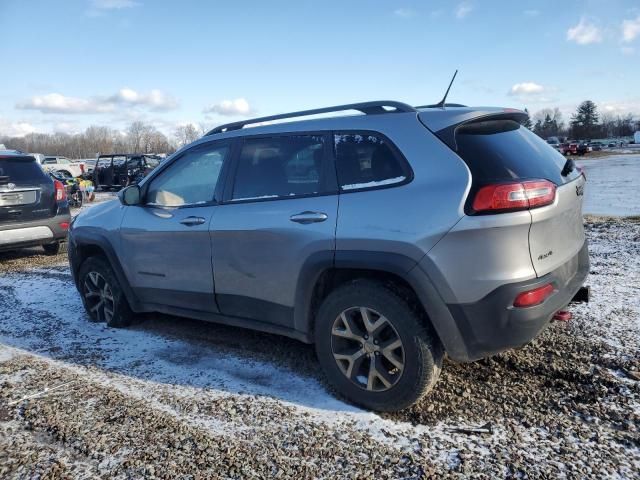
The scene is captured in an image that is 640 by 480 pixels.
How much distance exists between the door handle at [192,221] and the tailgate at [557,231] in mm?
2355

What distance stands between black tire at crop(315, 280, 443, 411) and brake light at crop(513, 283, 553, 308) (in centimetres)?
53

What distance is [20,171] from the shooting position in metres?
7.55

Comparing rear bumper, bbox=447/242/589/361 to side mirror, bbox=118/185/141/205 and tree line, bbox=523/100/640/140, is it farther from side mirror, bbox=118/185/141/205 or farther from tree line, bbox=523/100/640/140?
tree line, bbox=523/100/640/140

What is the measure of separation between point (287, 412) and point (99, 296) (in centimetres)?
267

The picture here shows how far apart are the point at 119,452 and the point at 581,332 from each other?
3.47 meters

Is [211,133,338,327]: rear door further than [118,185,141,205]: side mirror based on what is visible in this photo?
No

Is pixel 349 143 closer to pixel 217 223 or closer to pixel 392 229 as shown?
pixel 392 229

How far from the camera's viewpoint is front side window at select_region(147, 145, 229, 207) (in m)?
3.88

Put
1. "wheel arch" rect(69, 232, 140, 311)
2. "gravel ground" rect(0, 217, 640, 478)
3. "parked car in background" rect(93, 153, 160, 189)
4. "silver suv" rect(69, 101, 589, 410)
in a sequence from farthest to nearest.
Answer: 1. "parked car in background" rect(93, 153, 160, 189)
2. "wheel arch" rect(69, 232, 140, 311)
3. "silver suv" rect(69, 101, 589, 410)
4. "gravel ground" rect(0, 217, 640, 478)

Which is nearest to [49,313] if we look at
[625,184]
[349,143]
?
[349,143]

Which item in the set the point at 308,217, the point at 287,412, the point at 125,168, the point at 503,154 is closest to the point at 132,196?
the point at 308,217

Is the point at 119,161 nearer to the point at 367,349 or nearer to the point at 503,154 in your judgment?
the point at 367,349

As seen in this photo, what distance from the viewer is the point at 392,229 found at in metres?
2.79

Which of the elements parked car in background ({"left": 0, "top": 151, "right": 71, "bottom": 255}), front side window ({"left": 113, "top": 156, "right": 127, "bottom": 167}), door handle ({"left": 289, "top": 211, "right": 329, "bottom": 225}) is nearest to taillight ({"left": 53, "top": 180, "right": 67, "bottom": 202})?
parked car in background ({"left": 0, "top": 151, "right": 71, "bottom": 255})
